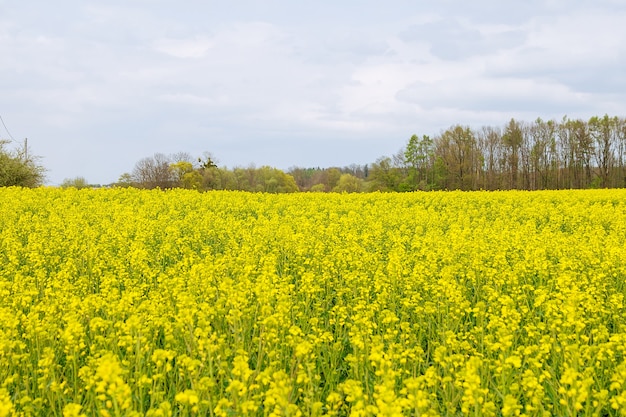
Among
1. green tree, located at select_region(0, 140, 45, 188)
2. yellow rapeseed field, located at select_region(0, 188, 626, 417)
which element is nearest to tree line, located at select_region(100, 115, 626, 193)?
green tree, located at select_region(0, 140, 45, 188)

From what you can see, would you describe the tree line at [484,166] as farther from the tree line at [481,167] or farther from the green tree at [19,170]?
the green tree at [19,170]

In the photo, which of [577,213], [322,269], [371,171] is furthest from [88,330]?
[371,171]

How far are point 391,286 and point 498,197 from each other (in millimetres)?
17222

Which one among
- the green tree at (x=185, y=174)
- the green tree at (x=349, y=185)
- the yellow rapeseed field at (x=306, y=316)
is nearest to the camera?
the yellow rapeseed field at (x=306, y=316)

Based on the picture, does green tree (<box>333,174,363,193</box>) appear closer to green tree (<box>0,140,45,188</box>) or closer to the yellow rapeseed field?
green tree (<box>0,140,45,188</box>)

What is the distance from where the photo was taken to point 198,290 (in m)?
6.41

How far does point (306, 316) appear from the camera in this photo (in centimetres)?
615

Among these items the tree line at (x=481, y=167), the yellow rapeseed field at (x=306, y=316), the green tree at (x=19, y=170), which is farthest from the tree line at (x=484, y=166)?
the yellow rapeseed field at (x=306, y=316)

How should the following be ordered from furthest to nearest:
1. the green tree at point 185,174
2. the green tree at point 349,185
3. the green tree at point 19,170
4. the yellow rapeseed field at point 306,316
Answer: the green tree at point 349,185, the green tree at point 185,174, the green tree at point 19,170, the yellow rapeseed field at point 306,316

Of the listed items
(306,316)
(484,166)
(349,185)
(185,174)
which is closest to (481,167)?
(484,166)

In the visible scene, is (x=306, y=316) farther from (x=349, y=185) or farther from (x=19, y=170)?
(x=349, y=185)

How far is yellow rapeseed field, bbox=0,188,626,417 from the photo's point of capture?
3701 mm

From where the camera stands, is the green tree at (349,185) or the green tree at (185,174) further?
the green tree at (349,185)

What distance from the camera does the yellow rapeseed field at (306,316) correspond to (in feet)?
12.1
